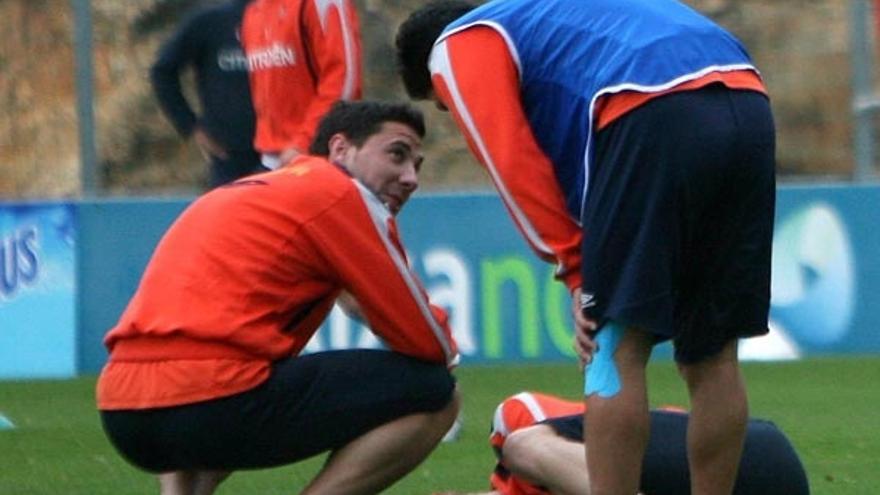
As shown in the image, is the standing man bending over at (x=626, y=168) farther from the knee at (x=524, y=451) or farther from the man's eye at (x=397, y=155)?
the knee at (x=524, y=451)

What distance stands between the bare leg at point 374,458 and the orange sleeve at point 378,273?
0.17 meters

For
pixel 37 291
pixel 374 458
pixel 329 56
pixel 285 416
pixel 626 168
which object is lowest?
pixel 37 291

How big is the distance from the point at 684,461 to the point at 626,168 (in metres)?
1.06

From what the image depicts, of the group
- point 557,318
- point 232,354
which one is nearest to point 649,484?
point 232,354

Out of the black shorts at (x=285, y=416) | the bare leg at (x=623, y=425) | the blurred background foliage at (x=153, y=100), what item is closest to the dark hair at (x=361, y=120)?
the black shorts at (x=285, y=416)

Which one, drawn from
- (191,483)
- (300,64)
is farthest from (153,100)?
(191,483)

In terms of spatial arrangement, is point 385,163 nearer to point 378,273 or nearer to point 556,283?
point 378,273

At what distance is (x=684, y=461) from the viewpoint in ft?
18.6

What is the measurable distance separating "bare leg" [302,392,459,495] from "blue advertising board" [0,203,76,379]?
236 inches

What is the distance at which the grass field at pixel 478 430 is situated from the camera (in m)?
7.04

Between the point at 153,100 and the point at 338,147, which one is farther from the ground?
the point at 338,147

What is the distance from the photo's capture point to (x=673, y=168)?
4.89 meters

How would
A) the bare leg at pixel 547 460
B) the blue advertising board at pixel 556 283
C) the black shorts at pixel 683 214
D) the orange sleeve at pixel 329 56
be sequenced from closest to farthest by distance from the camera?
the black shorts at pixel 683 214
the bare leg at pixel 547 460
the orange sleeve at pixel 329 56
the blue advertising board at pixel 556 283

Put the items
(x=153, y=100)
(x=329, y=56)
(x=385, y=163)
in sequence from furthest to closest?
(x=153, y=100) → (x=329, y=56) → (x=385, y=163)
